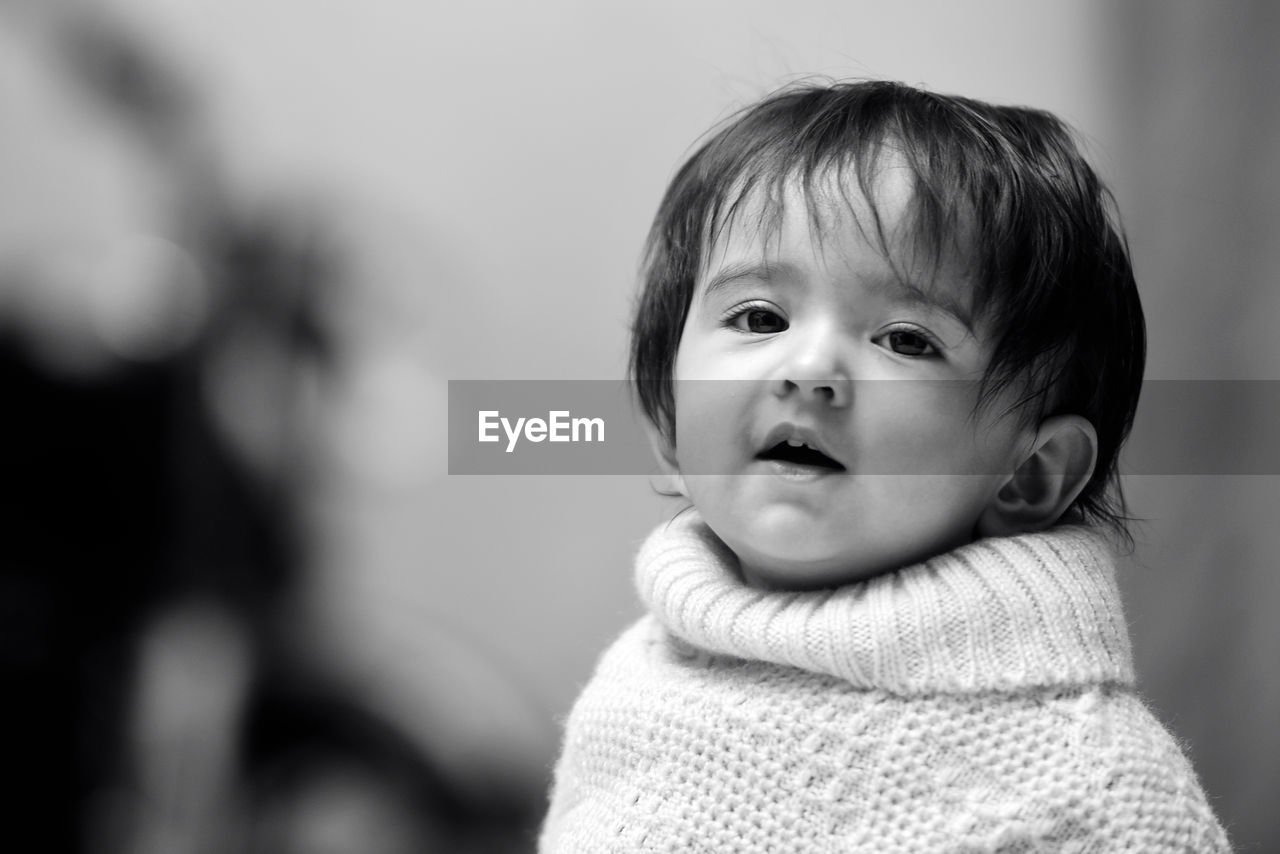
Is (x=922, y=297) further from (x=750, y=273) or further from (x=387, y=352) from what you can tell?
(x=387, y=352)

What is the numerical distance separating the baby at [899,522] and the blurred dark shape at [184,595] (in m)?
0.59

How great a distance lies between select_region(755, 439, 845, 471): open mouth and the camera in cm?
61

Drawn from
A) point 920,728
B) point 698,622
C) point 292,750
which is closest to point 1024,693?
point 920,728

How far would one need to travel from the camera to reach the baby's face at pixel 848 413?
590 mm

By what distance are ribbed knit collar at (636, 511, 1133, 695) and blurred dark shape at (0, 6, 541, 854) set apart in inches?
27.2

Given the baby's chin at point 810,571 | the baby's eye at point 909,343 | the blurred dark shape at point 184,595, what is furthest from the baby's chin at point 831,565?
the blurred dark shape at point 184,595

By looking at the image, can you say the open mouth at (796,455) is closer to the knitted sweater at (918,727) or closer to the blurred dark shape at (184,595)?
the knitted sweater at (918,727)

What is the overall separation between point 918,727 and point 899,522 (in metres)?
0.10

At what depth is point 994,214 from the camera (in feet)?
1.99

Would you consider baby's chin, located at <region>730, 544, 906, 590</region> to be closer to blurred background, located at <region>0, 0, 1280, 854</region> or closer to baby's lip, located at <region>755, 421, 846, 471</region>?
baby's lip, located at <region>755, 421, 846, 471</region>

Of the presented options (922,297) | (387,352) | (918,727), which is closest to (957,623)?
(918,727)

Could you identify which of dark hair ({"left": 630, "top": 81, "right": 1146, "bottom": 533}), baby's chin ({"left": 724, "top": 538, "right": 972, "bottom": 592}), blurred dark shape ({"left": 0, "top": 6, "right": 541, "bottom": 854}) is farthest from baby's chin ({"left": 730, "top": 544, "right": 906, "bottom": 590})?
blurred dark shape ({"left": 0, "top": 6, "right": 541, "bottom": 854})

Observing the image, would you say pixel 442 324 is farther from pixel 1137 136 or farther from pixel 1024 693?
pixel 1024 693
